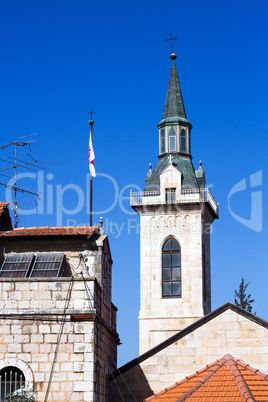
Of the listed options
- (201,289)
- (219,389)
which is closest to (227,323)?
(219,389)

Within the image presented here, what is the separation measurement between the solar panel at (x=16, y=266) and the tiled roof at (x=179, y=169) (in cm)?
2149

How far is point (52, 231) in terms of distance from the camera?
86.9 feet

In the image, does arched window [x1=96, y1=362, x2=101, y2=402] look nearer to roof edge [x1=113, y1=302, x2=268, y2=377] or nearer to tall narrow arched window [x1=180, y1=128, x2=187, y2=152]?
roof edge [x1=113, y1=302, x2=268, y2=377]

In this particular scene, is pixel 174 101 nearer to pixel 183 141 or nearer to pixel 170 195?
pixel 183 141

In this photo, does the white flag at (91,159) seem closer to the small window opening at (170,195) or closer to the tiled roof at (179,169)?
the small window opening at (170,195)

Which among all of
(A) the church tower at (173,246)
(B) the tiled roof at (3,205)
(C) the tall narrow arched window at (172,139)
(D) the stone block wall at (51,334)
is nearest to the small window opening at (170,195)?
(A) the church tower at (173,246)

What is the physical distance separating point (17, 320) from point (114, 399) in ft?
19.4

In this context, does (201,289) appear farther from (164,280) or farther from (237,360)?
(237,360)

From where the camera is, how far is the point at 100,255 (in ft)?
84.7

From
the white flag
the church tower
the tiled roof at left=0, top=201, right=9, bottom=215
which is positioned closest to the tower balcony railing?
the church tower

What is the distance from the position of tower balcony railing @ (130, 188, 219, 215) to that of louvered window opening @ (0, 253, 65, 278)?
2072 centimetres

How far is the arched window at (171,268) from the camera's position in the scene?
45531mm

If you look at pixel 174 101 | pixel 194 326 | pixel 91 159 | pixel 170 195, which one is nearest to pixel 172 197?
pixel 170 195

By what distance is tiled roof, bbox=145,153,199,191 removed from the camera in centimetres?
4684
